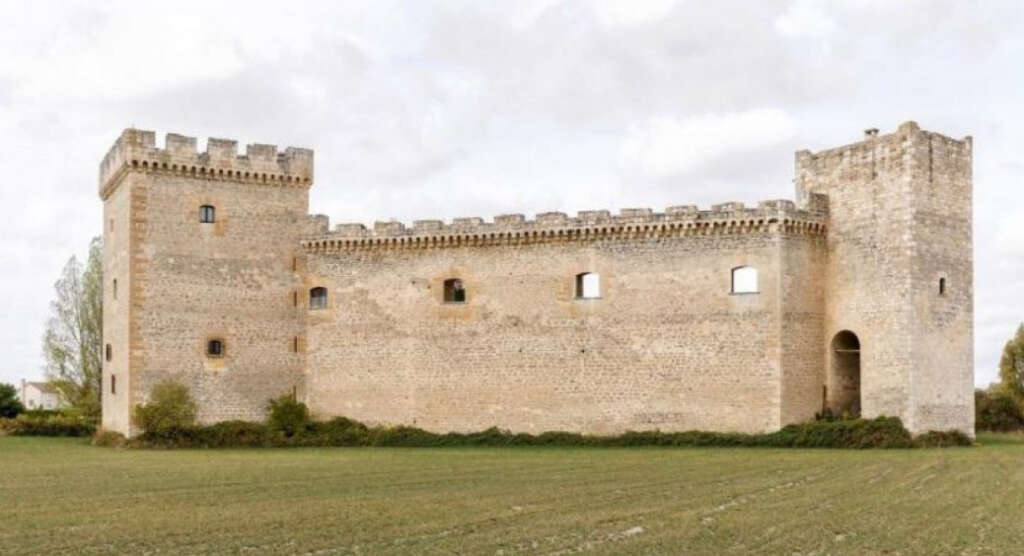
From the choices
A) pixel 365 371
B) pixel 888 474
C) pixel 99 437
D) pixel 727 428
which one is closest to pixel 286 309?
pixel 365 371

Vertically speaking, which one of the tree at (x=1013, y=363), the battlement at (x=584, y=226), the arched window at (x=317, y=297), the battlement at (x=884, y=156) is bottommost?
the tree at (x=1013, y=363)

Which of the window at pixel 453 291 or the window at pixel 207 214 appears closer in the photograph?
the window at pixel 453 291

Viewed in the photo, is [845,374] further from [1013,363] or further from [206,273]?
[1013,363]

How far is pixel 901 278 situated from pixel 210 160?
21.1 metres

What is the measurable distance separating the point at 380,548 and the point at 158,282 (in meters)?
26.1

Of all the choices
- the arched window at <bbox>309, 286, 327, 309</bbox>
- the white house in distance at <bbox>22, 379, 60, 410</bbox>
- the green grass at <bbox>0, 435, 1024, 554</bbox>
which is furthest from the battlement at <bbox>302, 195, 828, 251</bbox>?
the white house in distance at <bbox>22, 379, 60, 410</bbox>

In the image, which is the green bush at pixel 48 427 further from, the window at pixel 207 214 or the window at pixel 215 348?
the window at pixel 207 214

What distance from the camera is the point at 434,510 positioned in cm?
1916

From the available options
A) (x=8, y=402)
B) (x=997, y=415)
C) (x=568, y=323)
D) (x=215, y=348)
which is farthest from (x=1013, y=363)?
(x=8, y=402)

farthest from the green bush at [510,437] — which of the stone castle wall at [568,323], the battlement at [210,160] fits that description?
the battlement at [210,160]

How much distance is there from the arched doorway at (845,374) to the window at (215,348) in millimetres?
18493

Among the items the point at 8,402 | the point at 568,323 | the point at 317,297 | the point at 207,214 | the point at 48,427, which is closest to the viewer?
the point at 568,323

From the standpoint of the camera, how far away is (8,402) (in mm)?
57688

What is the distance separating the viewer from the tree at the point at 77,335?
54.1 metres
